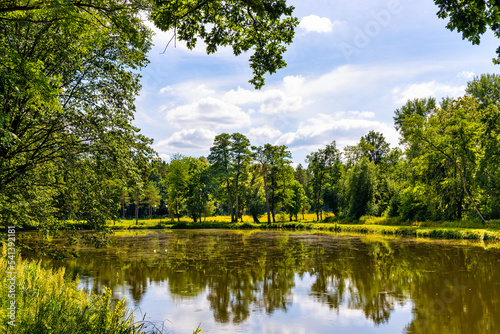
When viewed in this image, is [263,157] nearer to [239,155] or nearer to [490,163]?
[239,155]

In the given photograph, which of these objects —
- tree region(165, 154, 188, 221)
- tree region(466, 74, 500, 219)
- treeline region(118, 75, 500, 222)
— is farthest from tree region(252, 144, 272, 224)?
tree region(466, 74, 500, 219)

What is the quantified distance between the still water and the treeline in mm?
14393

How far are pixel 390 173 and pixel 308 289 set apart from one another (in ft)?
156

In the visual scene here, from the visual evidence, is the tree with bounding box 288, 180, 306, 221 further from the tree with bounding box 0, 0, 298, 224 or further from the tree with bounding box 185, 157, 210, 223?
the tree with bounding box 0, 0, 298, 224

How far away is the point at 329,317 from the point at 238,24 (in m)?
7.79

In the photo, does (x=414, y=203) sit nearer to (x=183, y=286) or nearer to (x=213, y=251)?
(x=213, y=251)

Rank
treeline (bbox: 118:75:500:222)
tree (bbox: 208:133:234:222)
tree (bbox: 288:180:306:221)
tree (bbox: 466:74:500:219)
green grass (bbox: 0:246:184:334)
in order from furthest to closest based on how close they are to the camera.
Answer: tree (bbox: 288:180:306:221)
tree (bbox: 208:133:234:222)
treeline (bbox: 118:75:500:222)
tree (bbox: 466:74:500:219)
green grass (bbox: 0:246:184:334)

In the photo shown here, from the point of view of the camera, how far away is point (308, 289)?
38.3 ft

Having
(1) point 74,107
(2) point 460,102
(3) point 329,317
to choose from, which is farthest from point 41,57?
(2) point 460,102

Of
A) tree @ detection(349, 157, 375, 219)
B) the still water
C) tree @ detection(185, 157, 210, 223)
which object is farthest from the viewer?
tree @ detection(185, 157, 210, 223)

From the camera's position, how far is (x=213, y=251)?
70.5 feet

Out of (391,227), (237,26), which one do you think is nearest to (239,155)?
(391,227)

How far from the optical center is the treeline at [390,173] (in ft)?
105

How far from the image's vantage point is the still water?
27.4 ft
